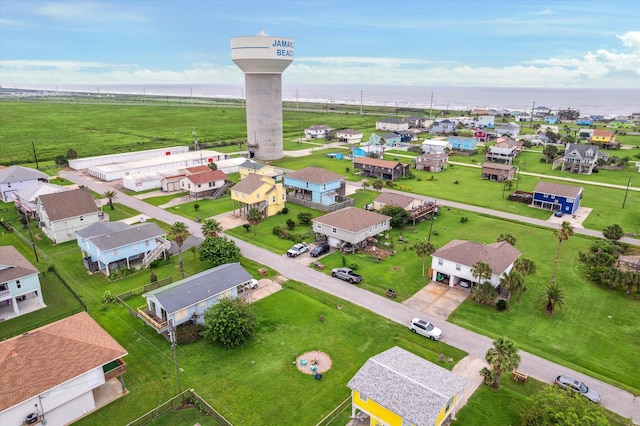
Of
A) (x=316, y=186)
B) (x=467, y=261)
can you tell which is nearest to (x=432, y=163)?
(x=316, y=186)

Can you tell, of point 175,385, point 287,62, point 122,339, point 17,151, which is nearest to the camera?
point 175,385

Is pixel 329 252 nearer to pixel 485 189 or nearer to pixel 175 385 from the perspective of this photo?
pixel 175 385

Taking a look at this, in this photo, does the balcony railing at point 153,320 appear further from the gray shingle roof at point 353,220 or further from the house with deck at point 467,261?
the house with deck at point 467,261

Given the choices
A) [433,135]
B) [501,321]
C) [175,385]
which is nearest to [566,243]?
[501,321]

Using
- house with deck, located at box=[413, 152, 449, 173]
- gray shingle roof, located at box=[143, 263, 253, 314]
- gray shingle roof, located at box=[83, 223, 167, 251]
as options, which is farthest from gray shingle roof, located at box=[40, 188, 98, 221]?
house with deck, located at box=[413, 152, 449, 173]

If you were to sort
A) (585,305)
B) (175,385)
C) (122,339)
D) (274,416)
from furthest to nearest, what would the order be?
(585,305)
(122,339)
(175,385)
(274,416)

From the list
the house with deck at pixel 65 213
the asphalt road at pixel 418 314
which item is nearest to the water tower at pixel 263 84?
the asphalt road at pixel 418 314
